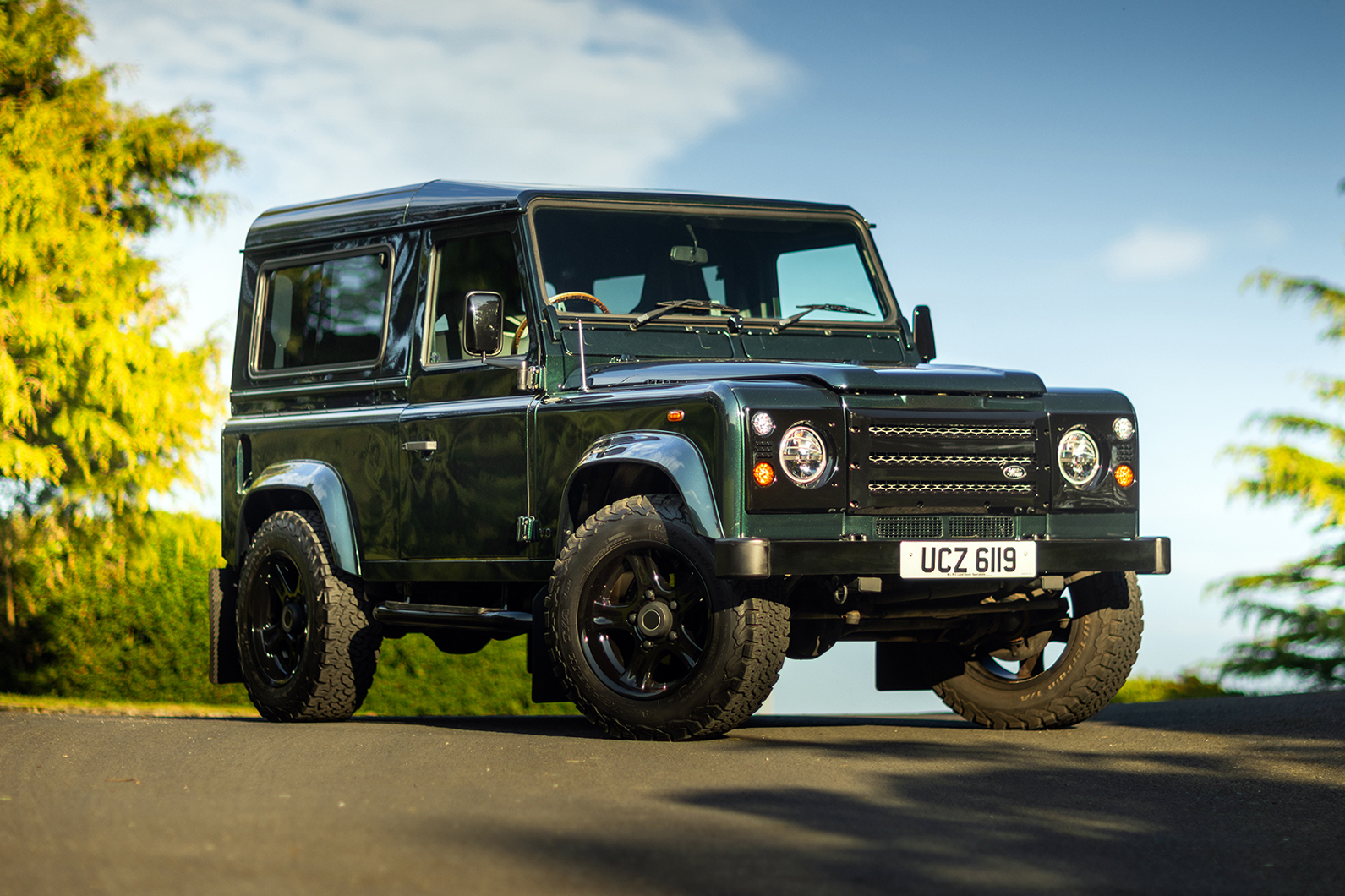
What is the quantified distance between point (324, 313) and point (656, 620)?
3.59 meters

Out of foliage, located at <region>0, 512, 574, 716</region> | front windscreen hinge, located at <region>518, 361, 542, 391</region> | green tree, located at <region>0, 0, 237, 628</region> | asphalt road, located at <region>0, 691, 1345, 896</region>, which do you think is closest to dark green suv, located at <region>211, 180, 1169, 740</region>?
front windscreen hinge, located at <region>518, 361, 542, 391</region>

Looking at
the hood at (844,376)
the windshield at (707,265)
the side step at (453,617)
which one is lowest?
the side step at (453,617)

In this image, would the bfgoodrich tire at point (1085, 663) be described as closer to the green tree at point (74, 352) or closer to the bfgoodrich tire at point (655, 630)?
Answer: the bfgoodrich tire at point (655, 630)

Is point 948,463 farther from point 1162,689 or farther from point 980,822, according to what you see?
point 1162,689

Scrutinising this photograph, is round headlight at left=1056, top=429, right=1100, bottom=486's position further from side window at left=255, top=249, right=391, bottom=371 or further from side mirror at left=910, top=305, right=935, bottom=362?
side window at left=255, top=249, right=391, bottom=371

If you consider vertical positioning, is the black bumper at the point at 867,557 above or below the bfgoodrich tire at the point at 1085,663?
above

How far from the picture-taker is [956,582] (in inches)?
288

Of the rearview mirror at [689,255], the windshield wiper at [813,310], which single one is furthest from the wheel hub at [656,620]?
the rearview mirror at [689,255]

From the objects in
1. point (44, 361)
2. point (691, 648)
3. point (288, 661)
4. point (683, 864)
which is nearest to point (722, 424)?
point (691, 648)

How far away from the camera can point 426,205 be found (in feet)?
29.0

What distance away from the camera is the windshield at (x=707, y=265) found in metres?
8.23

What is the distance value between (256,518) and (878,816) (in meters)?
5.66

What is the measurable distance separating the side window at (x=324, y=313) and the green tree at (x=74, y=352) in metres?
12.6

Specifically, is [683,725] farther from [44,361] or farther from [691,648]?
[44,361]
